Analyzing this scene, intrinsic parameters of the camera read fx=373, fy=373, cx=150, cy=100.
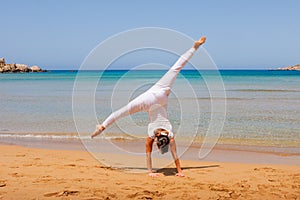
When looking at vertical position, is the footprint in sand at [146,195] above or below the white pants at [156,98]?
below

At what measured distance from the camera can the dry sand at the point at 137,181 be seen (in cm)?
555

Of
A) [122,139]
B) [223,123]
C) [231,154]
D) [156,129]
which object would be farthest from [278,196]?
[223,123]

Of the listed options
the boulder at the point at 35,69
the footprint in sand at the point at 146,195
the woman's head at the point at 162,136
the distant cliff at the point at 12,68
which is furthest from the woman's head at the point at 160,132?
the boulder at the point at 35,69

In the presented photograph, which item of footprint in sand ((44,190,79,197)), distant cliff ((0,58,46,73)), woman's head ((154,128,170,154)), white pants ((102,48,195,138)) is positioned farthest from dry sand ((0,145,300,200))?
distant cliff ((0,58,46,73))

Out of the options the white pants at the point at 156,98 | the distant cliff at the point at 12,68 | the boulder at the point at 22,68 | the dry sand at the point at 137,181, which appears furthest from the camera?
the boulder at the point at 22,68

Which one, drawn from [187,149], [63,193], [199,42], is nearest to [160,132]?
[199,42]

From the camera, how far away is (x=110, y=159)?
8516 mm

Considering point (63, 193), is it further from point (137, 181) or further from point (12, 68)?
point (12, 68)

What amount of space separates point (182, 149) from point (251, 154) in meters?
1.77

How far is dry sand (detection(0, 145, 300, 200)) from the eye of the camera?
5.55 metres

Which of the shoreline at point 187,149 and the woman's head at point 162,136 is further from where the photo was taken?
the shoreline at point 187,149

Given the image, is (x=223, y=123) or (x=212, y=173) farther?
(x=223, y=123)

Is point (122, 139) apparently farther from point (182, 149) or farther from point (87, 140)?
point (182, 149)

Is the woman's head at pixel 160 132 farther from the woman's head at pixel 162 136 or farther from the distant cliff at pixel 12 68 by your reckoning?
the distant cliff at pixel 12 68
